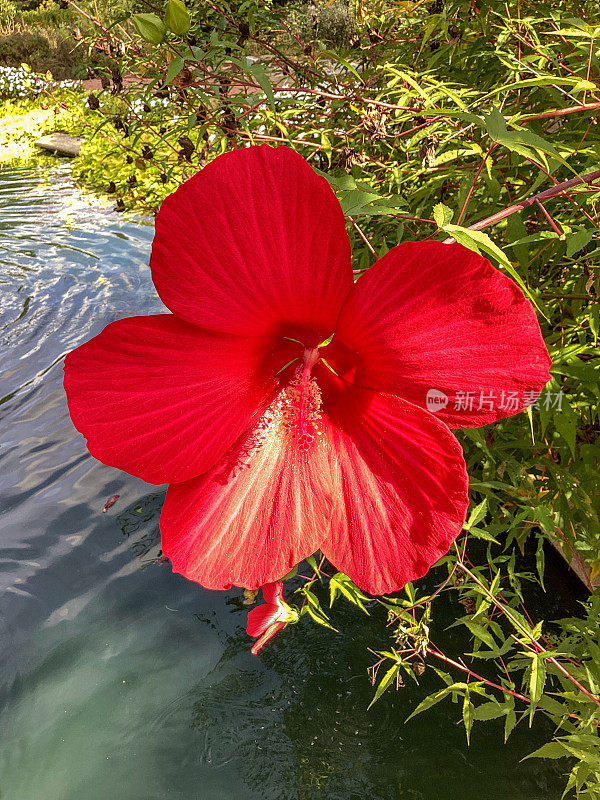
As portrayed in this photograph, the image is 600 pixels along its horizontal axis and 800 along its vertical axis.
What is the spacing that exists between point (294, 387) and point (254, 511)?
3.8 inches

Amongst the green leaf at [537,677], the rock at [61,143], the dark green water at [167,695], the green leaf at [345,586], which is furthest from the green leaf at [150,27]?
the rock at [61,143]

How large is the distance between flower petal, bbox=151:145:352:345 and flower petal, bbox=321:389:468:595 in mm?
78

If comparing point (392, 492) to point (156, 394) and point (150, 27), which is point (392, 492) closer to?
point (156, 394)

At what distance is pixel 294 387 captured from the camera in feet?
1.54

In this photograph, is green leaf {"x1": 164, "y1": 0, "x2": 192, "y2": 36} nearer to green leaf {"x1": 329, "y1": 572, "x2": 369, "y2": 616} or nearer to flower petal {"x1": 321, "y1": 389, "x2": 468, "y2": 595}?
flower petal {"x1": 321, "y1": 389, "x2": 468, "y2": 595}

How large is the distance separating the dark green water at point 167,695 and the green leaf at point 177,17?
122 centimetres

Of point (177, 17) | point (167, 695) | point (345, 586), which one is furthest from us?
point (167, 695)

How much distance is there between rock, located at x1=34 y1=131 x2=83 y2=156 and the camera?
6742mm

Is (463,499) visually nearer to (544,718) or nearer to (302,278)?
(302,278)

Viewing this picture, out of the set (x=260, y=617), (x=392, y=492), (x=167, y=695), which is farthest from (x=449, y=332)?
(x=167, y=695)

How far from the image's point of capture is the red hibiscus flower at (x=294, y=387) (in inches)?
13.7

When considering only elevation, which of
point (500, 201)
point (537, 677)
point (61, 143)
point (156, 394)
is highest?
point (156, 394)

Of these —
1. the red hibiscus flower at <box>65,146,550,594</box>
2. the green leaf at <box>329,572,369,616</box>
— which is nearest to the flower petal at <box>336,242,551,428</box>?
the red hibiscus flower at <box>65,146,550,594</box>

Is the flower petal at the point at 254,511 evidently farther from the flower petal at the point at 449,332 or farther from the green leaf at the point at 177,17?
the green leaf at the point at 177,17
